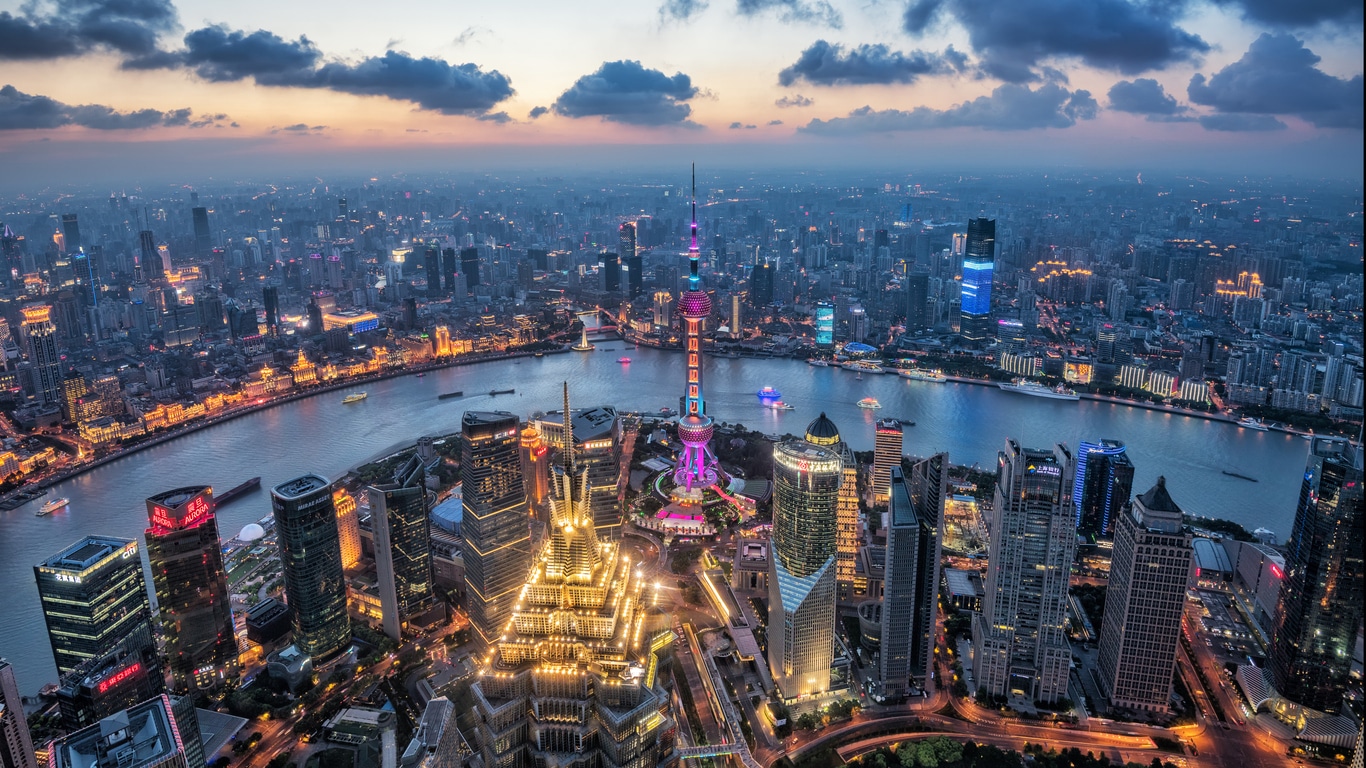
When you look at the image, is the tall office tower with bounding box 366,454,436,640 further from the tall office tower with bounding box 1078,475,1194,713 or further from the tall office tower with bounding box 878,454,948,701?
the tall office tower with bounding box 1078,475,1194,713

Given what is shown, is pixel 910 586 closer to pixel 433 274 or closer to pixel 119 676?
pixel 119 676

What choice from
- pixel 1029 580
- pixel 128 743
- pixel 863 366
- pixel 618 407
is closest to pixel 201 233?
pixel 618 407

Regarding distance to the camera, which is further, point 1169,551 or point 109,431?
point 109,431

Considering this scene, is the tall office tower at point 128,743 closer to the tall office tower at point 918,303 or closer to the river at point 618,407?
the river at point 618,407

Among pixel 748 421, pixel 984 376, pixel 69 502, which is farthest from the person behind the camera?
pixel 984 376

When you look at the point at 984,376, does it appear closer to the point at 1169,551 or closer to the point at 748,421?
the point at 748,421

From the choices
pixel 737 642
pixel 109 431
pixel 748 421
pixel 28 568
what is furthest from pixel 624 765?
pixel 109 431

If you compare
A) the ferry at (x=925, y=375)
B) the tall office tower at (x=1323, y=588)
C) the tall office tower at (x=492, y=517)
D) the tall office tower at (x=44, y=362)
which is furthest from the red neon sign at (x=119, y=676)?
the ferry at (x=925, y=375)
